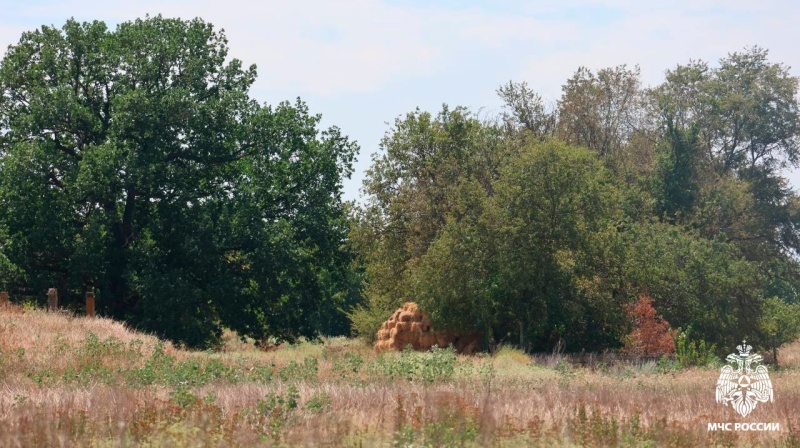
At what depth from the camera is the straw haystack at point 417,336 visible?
3938 centimetres

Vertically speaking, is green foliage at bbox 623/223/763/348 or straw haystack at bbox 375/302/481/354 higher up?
green foliage at bbox 623/223/763/348

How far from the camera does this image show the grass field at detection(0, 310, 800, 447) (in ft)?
41.4

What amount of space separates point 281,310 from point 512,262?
1000cm

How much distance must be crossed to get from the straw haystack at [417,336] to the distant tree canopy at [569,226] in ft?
2.79

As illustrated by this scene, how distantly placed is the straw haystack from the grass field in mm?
15109

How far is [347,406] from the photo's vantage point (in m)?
15.2

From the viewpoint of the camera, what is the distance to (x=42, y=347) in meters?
24.7

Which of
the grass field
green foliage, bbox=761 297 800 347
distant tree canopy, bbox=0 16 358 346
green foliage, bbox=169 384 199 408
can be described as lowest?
the grass field

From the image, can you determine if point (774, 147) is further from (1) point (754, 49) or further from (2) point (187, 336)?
(2) point (187, 336)

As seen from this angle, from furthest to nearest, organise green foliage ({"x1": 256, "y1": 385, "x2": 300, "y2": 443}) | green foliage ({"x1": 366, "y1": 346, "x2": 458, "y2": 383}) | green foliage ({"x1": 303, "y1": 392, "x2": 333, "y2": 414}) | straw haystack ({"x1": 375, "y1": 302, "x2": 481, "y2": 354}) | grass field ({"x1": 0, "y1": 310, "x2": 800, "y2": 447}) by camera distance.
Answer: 1. straw haystack ({"x1": 375, "y1": 302, "x2": 481, "y2": 354})
2. green foliage ({"x1": 366, "y1": 346, "x2": 458, "y2": 383})
3. green foliage ({"x1": 303, "y1": 392, "x2": 333, "y2": 414})
4. green foliage ({"x1": 256, "y1": 385, "x2": 300, "y2": 443})
5. grass field ({"x1": 0, "y1": 310, "x2": 800, "y2": 447})

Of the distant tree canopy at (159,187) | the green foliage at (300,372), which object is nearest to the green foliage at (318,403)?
the green foliage at (300,372)

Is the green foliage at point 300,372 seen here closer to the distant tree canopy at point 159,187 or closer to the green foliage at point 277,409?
the green foliage at point 277,409
